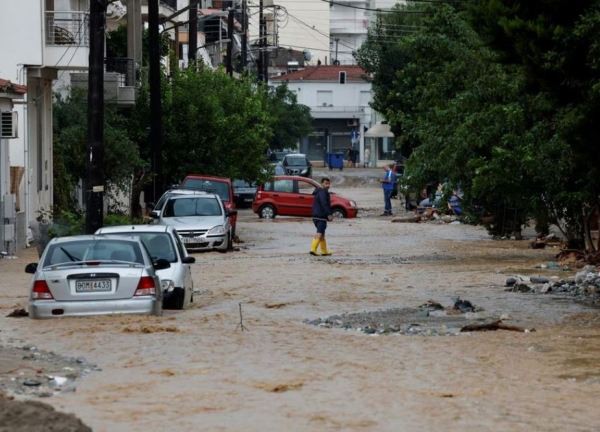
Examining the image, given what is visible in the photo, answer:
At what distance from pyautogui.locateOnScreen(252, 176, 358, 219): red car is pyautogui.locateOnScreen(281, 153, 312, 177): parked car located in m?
20.0

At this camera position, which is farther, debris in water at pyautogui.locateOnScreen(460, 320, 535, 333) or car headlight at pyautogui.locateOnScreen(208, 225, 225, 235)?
car headlight at pyautogui.locateOnScreen(208, 225, 225, 235)

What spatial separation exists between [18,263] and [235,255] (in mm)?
6463

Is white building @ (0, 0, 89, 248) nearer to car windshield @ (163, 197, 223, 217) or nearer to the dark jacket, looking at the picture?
car windshield @ (163, 197, 223, 217)

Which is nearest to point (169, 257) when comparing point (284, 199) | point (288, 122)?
point (284, 199)

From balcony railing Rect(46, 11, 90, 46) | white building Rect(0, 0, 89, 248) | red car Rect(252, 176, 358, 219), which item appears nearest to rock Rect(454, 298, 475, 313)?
white building Rect(0, 0, 89, 248)

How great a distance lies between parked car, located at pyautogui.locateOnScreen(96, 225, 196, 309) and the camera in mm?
21656

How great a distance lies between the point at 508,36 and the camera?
18.9 m

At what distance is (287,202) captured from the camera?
56469 millimetres

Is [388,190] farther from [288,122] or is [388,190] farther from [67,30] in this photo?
[288,122]

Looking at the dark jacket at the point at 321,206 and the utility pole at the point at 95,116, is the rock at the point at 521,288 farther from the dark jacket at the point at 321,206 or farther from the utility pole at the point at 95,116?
the dark jacket at the point at 321,206

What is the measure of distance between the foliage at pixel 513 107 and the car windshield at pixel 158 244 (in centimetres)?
579

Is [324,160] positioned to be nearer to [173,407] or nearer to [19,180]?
[19,180]

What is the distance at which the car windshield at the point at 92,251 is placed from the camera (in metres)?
19.6

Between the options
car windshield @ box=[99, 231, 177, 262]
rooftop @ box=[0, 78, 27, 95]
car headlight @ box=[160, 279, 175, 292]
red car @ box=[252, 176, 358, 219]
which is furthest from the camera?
red car @ box=[252, 176, 358, 219]
